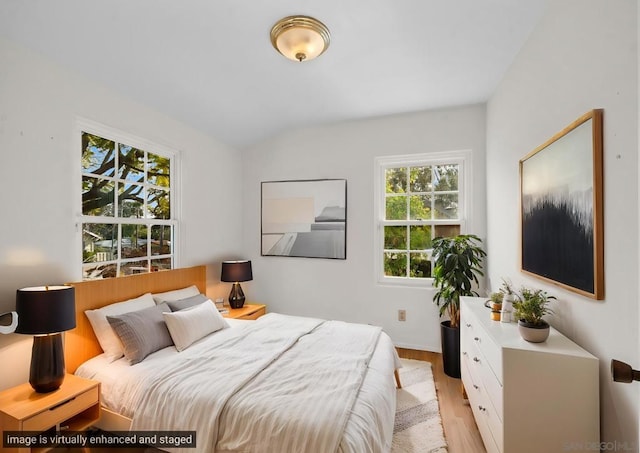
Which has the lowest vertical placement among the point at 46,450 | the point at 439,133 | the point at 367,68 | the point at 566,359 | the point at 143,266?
the point at 46,450

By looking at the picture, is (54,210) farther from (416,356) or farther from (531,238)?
(416,356)

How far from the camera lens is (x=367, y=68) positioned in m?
2.66

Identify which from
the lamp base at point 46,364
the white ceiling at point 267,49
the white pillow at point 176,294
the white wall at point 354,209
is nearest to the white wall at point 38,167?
the white ceiling at point 267,49

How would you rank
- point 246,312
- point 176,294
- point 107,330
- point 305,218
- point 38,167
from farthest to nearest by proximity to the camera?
point 305,218, point 246,312, point 176,294, point 107,330, point 38,167

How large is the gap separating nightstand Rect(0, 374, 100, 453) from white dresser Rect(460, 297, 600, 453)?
224cm

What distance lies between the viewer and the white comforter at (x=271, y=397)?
1.46m

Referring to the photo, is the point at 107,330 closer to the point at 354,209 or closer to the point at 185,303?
the point at 185,303

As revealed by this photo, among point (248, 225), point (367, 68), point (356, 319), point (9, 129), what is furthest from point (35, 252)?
point (356, 319)

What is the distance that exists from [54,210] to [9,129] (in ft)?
1.80

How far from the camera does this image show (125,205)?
9.20 feet

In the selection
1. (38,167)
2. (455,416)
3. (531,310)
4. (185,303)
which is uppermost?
(38,167)

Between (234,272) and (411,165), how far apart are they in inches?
93.1

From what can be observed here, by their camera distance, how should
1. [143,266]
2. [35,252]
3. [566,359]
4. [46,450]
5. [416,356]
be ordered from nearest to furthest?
[566,359] < [46,450] < [35,252] < [143,266] < [416,356]

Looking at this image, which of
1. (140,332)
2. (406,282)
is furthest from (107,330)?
(406,282)
